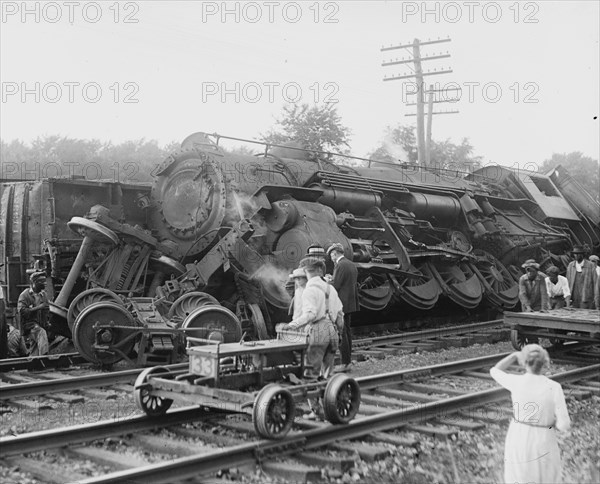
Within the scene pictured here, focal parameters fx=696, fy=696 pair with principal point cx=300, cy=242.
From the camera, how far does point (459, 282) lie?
14.0 meters

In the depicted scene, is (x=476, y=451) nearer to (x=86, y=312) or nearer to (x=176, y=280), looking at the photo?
(x=86, y=312)

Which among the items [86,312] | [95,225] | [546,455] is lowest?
[546,455]

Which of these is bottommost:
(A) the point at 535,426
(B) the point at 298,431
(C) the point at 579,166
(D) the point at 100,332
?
(B) the point at 298,431

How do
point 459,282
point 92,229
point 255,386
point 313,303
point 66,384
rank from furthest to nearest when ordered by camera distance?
point 459,282 → point 92,229 → point 66,384 → point 313,303 → point 255,386

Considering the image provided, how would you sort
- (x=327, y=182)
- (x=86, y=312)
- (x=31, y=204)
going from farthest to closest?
(x=327, y=182) < (x=31, y=204) < (x=86, y=312)

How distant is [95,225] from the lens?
30.6 feet

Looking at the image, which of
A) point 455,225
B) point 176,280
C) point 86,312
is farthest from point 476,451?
point 455,225

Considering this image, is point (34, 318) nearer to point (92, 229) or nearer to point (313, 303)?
point (92, 229)

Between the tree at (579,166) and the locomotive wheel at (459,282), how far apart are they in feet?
93.0

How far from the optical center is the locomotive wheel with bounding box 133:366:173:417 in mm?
5531

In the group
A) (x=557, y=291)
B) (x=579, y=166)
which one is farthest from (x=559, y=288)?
(x=579, y=166)

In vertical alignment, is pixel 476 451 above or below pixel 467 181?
below

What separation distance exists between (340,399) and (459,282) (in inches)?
349

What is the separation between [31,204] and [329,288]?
21.3 ft
